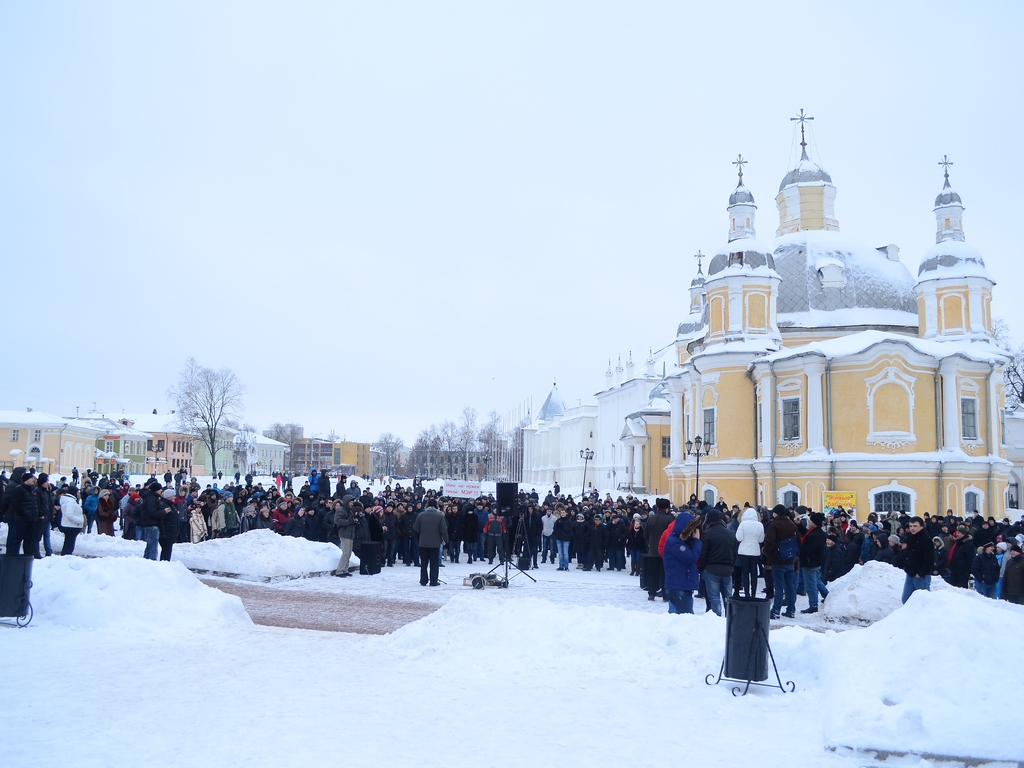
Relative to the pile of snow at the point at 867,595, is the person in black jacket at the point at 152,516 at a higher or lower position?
higher

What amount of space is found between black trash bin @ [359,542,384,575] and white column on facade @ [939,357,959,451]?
23035 mm

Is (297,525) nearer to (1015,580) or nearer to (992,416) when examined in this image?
(1015,580)

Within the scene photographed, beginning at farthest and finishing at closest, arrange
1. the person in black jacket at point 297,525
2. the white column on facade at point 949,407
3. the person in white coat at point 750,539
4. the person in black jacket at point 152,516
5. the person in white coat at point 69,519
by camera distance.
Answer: the white column on facade at point 949,407 < the person in black jacket at point 297,525 < the person in black jacket at point 152,516 < the person in white coat at point 69,519 < the person in white coat at point 750,539

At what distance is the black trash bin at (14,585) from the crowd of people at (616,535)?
2.88 m

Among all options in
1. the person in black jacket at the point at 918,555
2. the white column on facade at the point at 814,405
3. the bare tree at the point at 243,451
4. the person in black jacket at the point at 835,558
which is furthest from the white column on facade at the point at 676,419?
the bare tree at the point at 243,451

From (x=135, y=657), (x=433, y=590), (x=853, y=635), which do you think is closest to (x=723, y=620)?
(x=853, y=635)

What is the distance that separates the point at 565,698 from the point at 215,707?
9.47ft

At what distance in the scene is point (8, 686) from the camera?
739 cm

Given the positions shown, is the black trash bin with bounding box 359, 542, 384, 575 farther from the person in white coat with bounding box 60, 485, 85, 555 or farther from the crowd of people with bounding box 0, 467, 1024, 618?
the person in white coat with bounding box 60, 485, 85, 555

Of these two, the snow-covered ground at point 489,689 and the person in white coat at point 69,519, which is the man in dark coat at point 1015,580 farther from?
the person in white coat at point 69,519

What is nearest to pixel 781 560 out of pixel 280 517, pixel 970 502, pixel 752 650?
pixel 752 650

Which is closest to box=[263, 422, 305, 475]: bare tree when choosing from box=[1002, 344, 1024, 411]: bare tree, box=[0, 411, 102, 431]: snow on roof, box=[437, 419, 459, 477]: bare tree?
box=[437, 419, 459, 477]: bare tree

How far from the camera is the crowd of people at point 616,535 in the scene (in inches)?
458

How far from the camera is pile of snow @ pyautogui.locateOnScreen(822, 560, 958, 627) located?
513 inches
